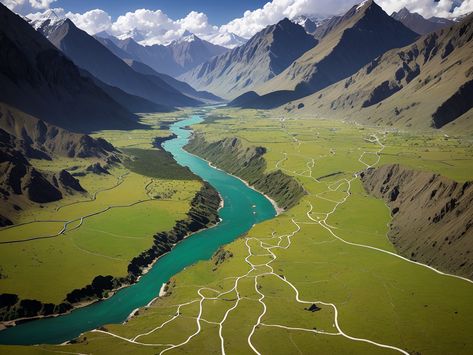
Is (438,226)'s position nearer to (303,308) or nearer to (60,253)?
(303,308)

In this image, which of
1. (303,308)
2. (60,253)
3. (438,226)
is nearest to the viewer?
(303,308)

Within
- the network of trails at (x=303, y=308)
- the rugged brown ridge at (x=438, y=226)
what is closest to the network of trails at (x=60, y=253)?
the network of trails at (x=303, y=308)

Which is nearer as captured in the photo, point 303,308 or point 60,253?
point 303,308

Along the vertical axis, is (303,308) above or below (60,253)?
above

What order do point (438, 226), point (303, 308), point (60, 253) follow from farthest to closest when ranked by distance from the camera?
1. point (60, 253)
2. point (438, 226)
3. point (303, 308)

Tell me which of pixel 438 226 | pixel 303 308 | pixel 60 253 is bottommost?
pixel 60 253

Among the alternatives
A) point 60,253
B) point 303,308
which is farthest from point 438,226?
point 60,253

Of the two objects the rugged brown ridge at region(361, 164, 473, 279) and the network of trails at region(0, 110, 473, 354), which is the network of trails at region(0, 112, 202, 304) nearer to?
the network of trails at region(0, 110, 473, 354)

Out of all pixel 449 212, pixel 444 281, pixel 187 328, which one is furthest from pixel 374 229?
pixel 187 328

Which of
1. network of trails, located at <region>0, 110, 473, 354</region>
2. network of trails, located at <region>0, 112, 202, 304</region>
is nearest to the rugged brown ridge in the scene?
network of trails, located at <region>0, 110, 473, 354</region>

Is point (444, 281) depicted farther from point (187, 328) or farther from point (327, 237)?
point (187, 328)
